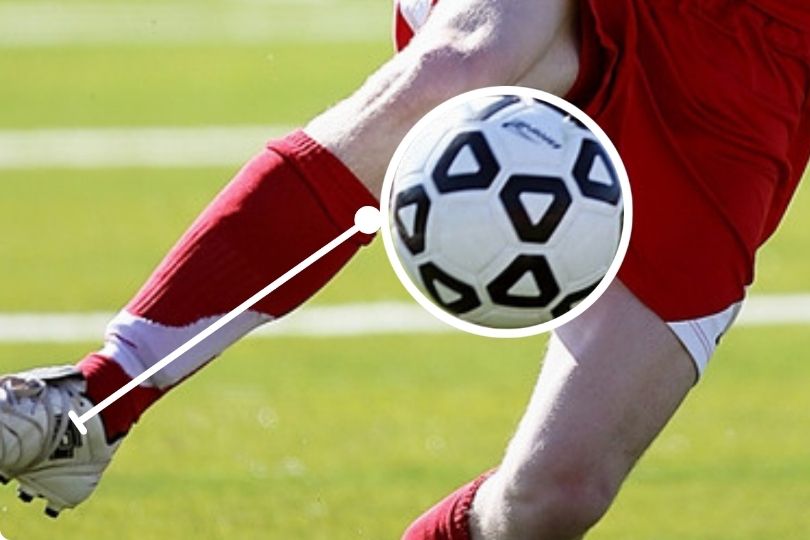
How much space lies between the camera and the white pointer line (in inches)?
155

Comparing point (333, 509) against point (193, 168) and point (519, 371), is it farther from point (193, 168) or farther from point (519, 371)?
point (193, 168)

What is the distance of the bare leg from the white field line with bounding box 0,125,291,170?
260 inches

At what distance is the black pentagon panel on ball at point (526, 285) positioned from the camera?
3.82 metres

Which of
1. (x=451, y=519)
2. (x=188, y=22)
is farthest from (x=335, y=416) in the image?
(x=188, y=22)

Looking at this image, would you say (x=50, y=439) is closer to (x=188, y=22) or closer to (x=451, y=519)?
(x=451, y=519)

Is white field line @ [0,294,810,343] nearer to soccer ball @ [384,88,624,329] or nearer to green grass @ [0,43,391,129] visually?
green grass @ [0,43,391,129]

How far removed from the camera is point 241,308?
4.00 meters

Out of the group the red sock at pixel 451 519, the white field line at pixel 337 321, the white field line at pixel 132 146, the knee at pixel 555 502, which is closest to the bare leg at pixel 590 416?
the knee at pixel 555 502

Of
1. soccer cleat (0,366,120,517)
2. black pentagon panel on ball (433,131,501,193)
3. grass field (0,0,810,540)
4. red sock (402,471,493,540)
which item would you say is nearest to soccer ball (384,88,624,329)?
black pentagon panel on ball (433,131,501,193)

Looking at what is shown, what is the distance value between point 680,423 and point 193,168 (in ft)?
14.4

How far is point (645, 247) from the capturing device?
4379 millimetres

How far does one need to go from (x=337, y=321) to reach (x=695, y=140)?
13.0 ft

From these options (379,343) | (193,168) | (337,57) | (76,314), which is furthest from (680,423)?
(337,57)

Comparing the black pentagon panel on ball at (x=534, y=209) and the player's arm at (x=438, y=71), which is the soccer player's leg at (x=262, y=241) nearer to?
the player's arm at (x=438, y=71)
